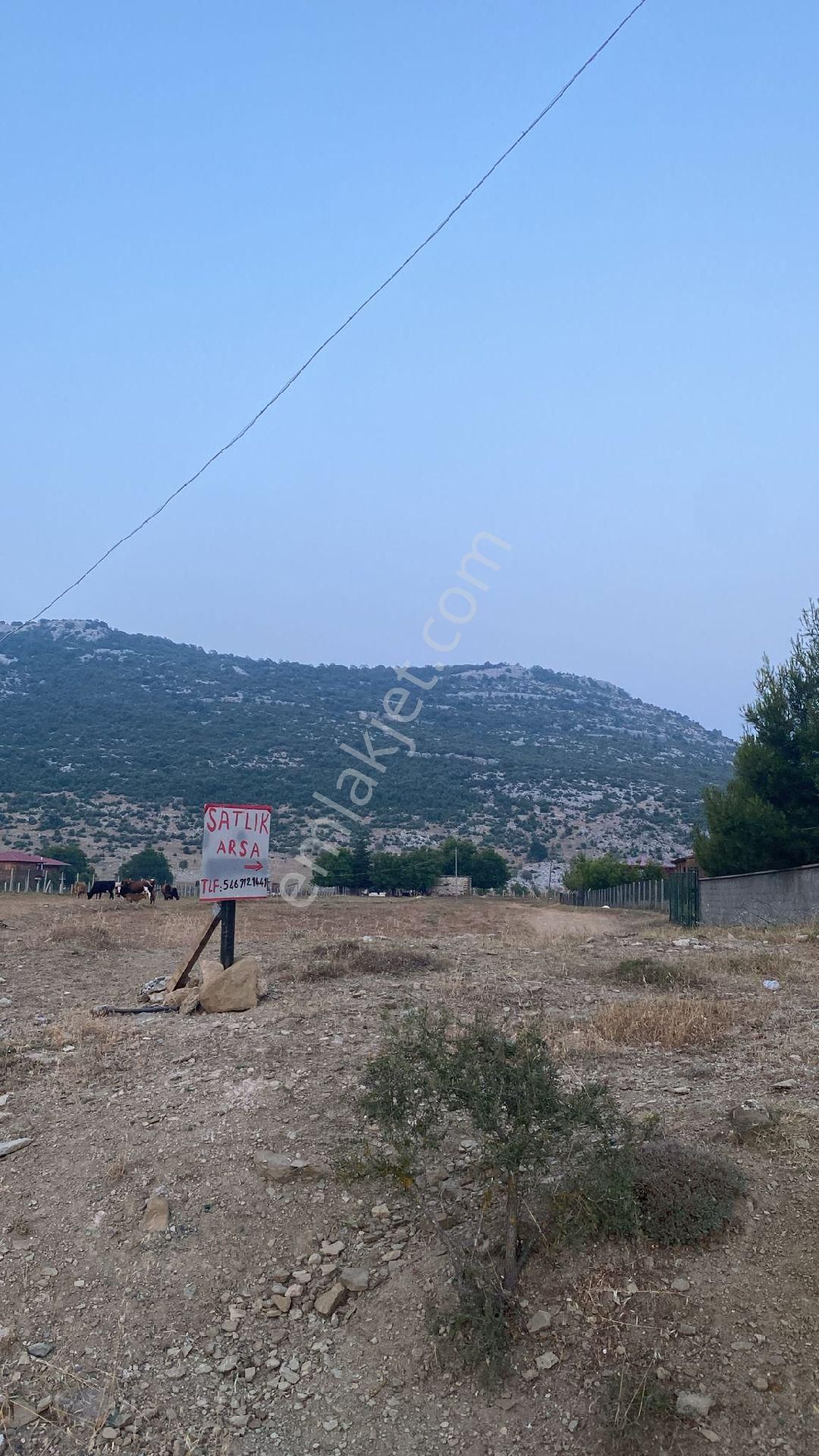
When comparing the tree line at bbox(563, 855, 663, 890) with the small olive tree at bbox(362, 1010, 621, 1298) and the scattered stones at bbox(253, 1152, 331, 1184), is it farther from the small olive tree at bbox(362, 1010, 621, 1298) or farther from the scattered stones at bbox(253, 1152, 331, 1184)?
the small olive tree at bbox(362, 1010, 621, 1298)

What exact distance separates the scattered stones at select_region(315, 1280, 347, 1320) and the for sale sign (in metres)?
5.63

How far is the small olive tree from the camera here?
4527 millimetres

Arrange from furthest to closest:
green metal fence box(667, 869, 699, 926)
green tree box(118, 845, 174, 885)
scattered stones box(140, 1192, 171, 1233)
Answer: green tree box(118, 845, 174, 885), green metal fence box(667, 869, 699, 926), scattered stones box(140, 1192, 171, 1233)

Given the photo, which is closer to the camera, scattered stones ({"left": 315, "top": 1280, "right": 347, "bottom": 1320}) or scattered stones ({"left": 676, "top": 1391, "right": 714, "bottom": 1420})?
scattered stones ({"left": 676, "top": 1391, "right": 714, "bottom": 1420})

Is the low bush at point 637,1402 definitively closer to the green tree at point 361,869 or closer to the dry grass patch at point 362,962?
the dry grass patch at point 362,962

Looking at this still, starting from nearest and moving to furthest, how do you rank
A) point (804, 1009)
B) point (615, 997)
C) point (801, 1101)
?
point (801, 1101)
point (804, 1009)
point (615, 997)

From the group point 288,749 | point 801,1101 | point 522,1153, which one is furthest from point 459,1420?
point 288,749

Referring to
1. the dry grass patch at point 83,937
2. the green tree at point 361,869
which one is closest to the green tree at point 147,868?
the green tree at point 361,869

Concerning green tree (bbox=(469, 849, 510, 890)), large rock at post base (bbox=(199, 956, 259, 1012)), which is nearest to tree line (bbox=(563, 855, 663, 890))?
green tree (bbox=(469, 849, 510, 890))

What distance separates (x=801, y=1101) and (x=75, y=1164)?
460 centimetres

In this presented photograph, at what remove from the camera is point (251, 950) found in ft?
47.2

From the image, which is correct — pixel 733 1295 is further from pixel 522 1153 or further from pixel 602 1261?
pixel 522 1153

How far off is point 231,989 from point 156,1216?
4.03 metres

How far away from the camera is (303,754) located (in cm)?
8788
